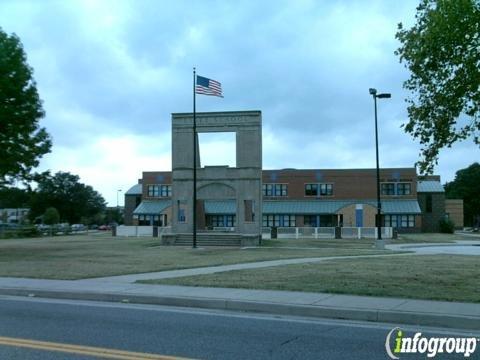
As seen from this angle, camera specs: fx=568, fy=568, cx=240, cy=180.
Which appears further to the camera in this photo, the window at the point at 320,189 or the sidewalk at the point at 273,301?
the window at the point at 320,189

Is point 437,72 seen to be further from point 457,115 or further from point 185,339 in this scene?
point 185,339

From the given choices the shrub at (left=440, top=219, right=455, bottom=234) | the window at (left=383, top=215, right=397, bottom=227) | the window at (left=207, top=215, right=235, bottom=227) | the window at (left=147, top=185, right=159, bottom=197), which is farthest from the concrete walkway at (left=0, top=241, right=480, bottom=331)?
the shrub at (left=440, top=219, right=455, bottom=234)

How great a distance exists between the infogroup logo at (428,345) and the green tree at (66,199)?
127 m

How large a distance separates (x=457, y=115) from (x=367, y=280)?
467 centimetres

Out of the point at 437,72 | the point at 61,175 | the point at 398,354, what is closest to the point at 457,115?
the point at 437,72

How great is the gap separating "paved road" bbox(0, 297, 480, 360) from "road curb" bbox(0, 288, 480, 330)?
413mm

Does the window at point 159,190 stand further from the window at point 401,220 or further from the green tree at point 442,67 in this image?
the green tree at point 442,67

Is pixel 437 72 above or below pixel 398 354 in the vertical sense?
above

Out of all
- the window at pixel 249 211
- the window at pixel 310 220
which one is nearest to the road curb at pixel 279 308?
the window at pixel 249 211

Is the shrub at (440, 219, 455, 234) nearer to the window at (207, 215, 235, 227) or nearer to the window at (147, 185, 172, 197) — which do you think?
the window at (207, 215, 235, 227)

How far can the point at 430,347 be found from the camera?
318 inches

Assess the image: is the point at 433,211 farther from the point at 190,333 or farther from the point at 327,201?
the point at 190,333

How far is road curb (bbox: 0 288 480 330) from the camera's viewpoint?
9695mm

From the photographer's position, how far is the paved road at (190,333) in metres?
7.64
